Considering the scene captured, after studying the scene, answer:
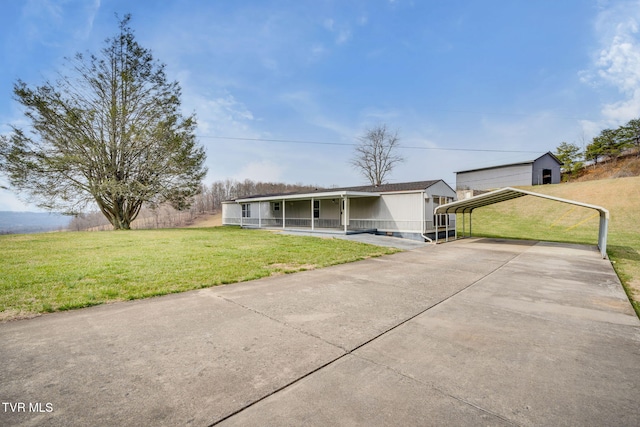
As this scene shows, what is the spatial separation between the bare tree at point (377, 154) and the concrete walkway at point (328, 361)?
108ft

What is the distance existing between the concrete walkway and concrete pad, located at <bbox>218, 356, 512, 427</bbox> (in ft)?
0.04

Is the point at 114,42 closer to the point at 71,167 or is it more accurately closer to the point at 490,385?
the point at 71,167

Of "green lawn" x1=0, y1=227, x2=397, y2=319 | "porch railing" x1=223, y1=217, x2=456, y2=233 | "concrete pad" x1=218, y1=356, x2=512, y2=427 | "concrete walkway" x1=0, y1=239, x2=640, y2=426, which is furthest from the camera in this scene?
"porch railing" x1=223, y1=217, x2=456, y2=233

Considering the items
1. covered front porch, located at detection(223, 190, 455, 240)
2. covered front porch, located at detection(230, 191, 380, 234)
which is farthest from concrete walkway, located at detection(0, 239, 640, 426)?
covered front porch, located at detection(230, 191, 380, 234)

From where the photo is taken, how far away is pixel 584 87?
20078 mm

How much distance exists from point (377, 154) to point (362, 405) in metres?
37.2

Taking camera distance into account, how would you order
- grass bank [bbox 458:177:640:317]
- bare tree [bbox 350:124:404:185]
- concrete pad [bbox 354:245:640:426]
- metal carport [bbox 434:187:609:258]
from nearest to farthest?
1. concrete pad [bbox 354:245:640:426]
2. metal carport [bbox 434:187:609:258]
3. grass bank [bbox 458:177:640:317]
4. bare tree [bbox 350:124:404:185]

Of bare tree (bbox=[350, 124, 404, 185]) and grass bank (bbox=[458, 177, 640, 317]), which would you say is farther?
bare tree (bbox=[350, 124, 404, 185])

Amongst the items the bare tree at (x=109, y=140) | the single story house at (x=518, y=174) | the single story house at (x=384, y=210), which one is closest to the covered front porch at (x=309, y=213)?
the single story house at (x=384, y=210)

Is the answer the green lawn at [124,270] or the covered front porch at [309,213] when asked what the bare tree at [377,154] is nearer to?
the covered front porch at [309,213]

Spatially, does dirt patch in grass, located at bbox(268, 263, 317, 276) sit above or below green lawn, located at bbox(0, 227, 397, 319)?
below

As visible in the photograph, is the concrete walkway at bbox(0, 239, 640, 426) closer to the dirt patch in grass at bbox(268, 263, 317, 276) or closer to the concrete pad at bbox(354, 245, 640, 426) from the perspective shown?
the concrete pad at bbox(354, 245, 640, 426)

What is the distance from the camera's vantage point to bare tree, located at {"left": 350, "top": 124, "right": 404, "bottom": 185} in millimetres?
36406

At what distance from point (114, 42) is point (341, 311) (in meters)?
27.3
